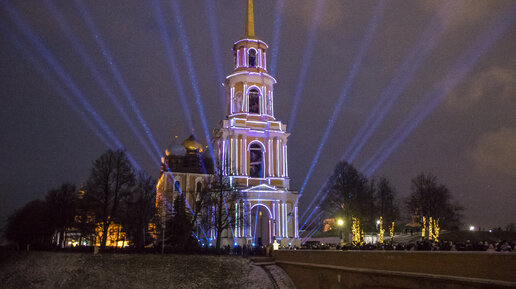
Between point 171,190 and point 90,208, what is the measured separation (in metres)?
16.0

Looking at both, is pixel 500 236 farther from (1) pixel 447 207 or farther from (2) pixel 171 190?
(2) pixel 171 190

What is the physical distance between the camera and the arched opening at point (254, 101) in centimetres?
5362

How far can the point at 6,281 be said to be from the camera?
3625cm

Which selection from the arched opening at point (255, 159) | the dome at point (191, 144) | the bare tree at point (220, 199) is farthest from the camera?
the dome at point (191, 144)

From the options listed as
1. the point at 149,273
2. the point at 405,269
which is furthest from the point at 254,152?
the point at 405,269

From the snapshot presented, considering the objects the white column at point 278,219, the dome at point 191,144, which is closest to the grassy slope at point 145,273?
the white column at point 278,219

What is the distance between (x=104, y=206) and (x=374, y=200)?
29.1 metres

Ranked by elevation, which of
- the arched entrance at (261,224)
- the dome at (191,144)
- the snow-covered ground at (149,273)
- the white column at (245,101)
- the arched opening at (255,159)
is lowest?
the snow-covered ground at (149,273)

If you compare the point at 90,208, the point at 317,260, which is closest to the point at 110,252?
the point at 90,208

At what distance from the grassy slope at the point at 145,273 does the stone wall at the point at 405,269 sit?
5056 millimetres

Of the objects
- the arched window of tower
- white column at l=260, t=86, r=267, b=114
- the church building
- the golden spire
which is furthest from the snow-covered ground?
the golden spire

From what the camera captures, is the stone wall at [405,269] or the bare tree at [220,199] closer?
the stone wall at [405,269]

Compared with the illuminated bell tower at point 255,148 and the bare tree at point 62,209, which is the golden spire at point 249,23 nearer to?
the illuminated bell tower at point 255,148

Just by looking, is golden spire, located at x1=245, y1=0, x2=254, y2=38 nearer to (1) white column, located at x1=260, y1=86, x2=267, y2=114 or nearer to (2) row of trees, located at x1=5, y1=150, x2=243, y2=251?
(1) white column, located at x1=260, y1=86, x2=267, y2=114
